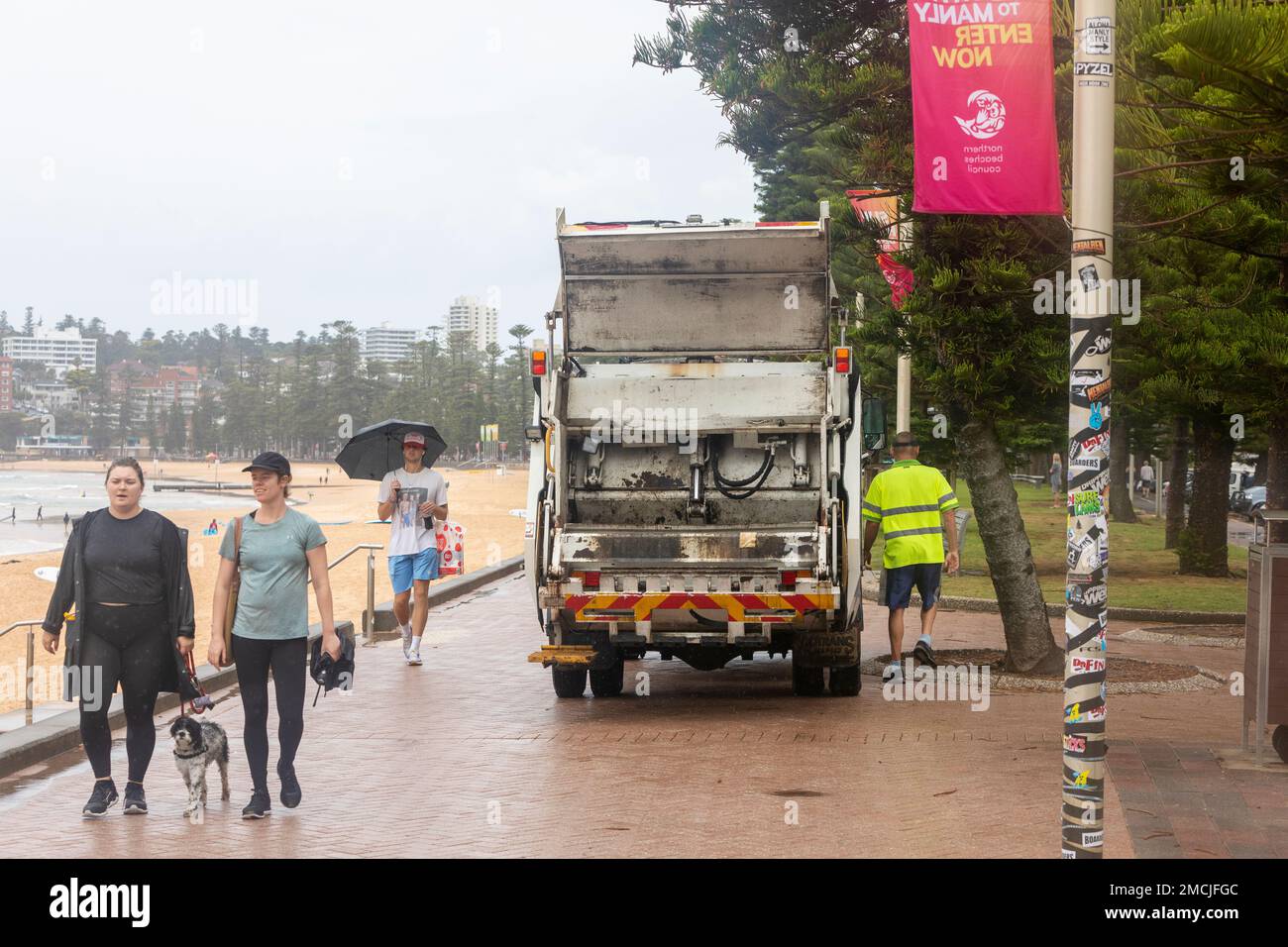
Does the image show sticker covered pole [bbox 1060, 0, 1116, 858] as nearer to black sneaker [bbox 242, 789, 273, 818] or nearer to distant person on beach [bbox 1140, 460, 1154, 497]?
black sneaker [bbox 242, 789, 273, 818]

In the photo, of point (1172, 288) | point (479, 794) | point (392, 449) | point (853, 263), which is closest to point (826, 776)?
point (479, 794)

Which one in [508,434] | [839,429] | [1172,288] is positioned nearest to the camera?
[839,429]

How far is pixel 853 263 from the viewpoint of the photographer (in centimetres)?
2912

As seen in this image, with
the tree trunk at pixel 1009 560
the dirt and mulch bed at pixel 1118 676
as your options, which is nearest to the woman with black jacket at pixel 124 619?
the dirt and mulch bed at pixel 1118 676

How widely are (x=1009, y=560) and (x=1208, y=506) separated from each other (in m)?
11.4

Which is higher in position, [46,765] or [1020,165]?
[1020,165]

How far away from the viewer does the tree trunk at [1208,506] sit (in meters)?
23.0

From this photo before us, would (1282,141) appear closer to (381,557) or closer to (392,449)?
(392,449)

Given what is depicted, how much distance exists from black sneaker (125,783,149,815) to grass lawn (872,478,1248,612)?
10.3 m

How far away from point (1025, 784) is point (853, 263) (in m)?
21.5

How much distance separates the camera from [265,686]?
8.01 meters

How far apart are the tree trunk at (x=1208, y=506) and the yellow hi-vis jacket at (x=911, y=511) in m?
11.9

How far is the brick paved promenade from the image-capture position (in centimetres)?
716

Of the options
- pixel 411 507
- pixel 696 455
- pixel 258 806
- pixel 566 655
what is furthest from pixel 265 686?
pixel 411 507
